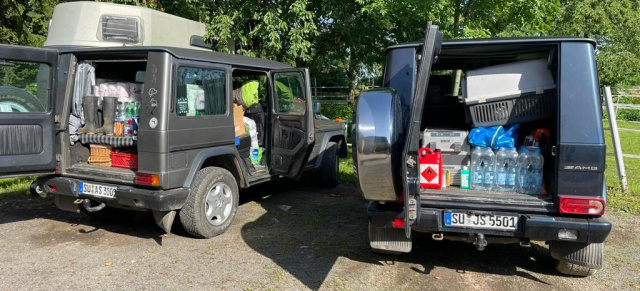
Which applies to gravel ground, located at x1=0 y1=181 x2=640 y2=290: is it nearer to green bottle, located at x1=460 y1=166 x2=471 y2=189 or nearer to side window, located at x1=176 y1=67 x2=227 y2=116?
green bottle, located at x1=460 y1=166 x2=471 y2=189

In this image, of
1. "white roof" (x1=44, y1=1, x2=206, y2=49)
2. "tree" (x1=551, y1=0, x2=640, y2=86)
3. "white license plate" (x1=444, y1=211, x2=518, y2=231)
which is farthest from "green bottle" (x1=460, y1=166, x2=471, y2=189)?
"tree" (x1=551, y1=0, x2=640, y2=86)

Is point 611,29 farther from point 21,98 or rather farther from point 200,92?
point 21,98

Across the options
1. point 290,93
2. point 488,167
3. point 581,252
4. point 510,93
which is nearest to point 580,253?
point 581,252

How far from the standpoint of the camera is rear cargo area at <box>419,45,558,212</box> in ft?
13.0

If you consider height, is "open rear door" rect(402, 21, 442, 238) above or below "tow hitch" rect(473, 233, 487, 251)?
above

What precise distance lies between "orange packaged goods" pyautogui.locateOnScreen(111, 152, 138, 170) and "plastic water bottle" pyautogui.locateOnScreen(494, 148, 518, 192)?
3637 mm

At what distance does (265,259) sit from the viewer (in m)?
4.43

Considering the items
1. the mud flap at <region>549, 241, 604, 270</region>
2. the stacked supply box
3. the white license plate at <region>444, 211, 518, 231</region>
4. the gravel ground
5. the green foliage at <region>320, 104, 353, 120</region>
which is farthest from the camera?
the green foliage at <region>320, 104, 353, 120</region>

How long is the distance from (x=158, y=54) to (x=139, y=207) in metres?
1.50

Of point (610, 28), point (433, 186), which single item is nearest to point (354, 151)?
point (433, 186)

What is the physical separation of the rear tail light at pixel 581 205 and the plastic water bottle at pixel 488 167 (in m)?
0.74

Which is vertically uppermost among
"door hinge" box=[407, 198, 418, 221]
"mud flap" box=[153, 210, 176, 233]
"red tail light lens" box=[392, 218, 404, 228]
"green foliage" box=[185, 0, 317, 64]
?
"green foliage" box=[185, 0, 317, 64]

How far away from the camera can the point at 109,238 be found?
16.6ft

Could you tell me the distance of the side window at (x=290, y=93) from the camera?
6227mm
